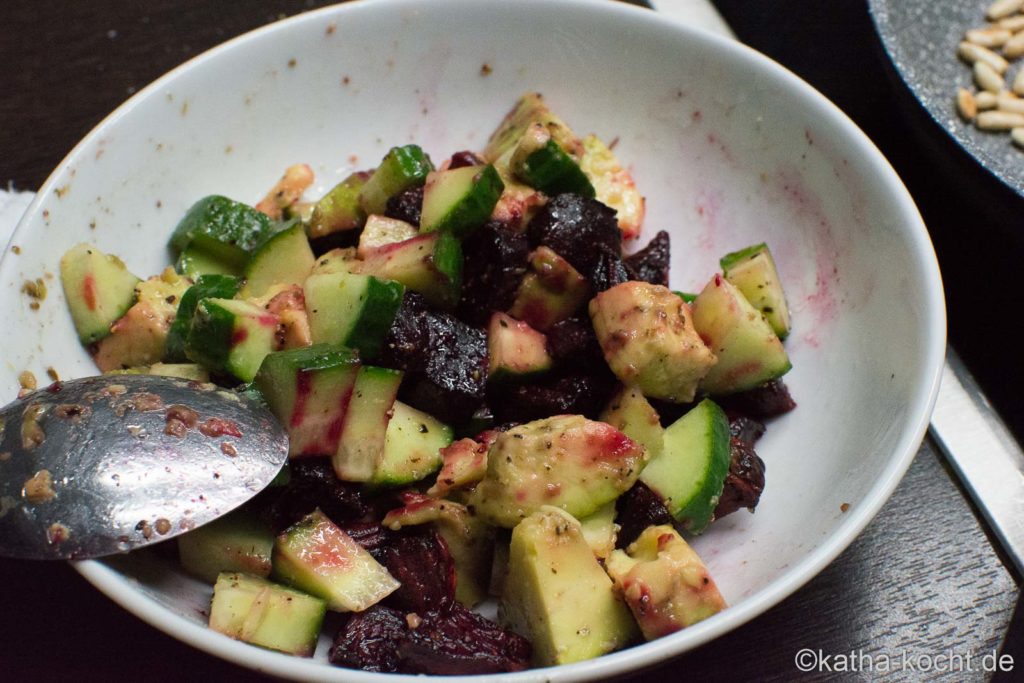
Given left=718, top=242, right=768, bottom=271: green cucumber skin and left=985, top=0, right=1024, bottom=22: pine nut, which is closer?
left=718, top=242, right=768, bottom=271: green cucumber skin

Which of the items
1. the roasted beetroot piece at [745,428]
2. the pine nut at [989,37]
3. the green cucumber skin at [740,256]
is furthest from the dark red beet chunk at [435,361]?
the pine nut at [989,37]

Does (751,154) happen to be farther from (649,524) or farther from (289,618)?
(289,618)

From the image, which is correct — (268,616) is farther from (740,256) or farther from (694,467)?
(740,256)

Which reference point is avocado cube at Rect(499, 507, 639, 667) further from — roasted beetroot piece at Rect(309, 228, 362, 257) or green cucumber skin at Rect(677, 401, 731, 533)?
roasted beetroot piece at Rect(309, 228, 362, 257)

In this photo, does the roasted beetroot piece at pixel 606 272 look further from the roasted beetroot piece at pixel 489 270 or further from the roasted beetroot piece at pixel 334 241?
the roasted beetroot piece at pixel 334 241

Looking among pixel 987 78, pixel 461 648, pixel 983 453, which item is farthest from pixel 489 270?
pixel 987 78

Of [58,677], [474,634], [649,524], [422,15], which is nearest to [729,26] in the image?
[422,15]

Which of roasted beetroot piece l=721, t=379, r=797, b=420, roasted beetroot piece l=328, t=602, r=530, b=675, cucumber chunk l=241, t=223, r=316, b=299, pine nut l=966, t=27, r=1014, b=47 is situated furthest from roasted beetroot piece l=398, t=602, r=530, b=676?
pine nut l=966, t=27, r=1014, b=47
